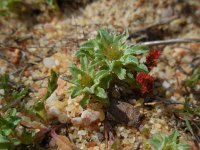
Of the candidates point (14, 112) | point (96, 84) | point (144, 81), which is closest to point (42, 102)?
point (14, 112)

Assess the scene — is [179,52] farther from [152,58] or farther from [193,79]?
[152,58]

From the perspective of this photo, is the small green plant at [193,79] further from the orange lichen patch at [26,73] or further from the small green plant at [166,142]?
the orange lichen patch at [26,73]

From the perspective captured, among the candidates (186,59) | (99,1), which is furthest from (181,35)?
(99,1)

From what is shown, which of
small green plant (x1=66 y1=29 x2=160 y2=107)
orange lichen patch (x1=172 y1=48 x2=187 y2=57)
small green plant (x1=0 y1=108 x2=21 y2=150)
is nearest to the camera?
small green plant (x1=0 y1=108 x2=21 y2=150)

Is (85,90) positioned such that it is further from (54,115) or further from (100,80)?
(54,115)

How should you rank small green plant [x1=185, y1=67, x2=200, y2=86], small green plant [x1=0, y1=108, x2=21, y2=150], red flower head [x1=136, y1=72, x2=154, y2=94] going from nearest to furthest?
1. small green plant [x1=0, y1=108, x2=21, y2=150]
2. red flower head [x1=136, y1=72, x2=154, y2=94]
3. small green plant [x1=185, y1=67, x2=200, y2=86]

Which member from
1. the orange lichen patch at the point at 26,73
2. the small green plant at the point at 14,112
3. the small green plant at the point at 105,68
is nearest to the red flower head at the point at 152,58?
the small green plant at the point at 105,68

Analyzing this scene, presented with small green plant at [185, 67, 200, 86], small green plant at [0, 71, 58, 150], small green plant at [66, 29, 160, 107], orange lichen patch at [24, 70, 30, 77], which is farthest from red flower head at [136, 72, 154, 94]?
orange lichen patch at [24, 70, 30, 77]

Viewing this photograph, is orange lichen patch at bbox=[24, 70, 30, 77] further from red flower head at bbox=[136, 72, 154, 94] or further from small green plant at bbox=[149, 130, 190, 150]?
small green plant at bbox=[149, 130, 190, 150]
